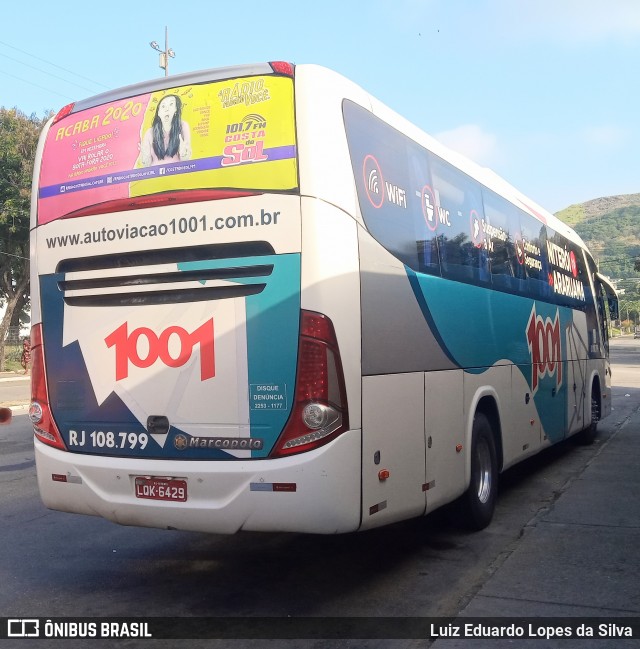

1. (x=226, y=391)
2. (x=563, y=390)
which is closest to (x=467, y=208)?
Result: (x=226, y=391)

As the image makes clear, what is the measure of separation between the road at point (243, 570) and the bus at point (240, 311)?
0.57 meters

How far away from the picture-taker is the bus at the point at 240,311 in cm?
480

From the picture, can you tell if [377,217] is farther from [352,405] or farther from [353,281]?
[352,405]

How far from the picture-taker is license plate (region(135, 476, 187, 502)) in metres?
4.98

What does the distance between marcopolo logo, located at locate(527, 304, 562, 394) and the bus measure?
3.05 metres

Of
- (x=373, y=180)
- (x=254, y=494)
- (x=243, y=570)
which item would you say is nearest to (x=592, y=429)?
(x=243, y=570)

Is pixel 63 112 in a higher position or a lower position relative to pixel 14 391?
higher

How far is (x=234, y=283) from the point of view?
496 centimetres

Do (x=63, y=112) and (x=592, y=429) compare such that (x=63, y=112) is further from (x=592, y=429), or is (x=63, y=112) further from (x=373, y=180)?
(x=592, y=429)

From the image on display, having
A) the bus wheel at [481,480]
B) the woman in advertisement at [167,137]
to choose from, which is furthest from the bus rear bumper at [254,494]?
the bus wheel at [481,480]

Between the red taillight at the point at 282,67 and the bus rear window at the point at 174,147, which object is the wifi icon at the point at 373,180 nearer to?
the bus rear window at the point at 174,147

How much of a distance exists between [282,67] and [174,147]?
90 cm

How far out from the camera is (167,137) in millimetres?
5312

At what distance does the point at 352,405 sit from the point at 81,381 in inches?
77.4
